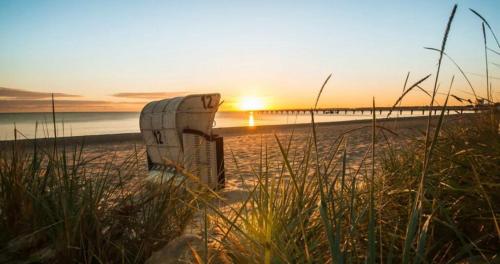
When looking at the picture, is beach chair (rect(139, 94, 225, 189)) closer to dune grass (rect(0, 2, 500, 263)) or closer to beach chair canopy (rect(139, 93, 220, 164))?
beach chair canopy (rect(139, 93, 220, 164))

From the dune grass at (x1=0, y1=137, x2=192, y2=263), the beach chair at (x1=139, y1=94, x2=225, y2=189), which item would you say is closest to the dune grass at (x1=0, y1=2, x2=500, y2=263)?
the dune grass at (x1=0, y1=137, x2=192, y2=263)

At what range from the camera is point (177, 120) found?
222 inches

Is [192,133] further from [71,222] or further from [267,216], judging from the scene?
[267,216]

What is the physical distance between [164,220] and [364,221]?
46.1 inches

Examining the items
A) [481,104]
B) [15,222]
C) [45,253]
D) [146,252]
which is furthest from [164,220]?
[481,104]

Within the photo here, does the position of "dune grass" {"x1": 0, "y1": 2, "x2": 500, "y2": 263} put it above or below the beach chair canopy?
below

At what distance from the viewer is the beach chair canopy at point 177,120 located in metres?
5.66

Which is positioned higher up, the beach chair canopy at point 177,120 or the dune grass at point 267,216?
the beach chair canopy at point 177,120

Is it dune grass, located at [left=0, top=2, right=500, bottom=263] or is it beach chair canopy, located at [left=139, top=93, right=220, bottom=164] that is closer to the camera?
dune grass, located at [left=0, top=2, right=500, bottom=263]

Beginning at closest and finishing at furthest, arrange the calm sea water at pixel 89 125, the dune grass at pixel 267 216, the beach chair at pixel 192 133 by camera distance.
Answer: the dune grass at pixel 267 216 → the beach chair at pixel 192 133 → the calm sea water at pixel 89 125

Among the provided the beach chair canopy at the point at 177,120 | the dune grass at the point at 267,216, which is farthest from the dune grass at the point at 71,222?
the beach chair canopy at the point at 177,120

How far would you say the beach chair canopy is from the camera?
223 inches

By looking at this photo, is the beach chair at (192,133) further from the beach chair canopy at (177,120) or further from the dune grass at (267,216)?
the dune grass at (267,216)

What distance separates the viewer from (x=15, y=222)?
2111mm
